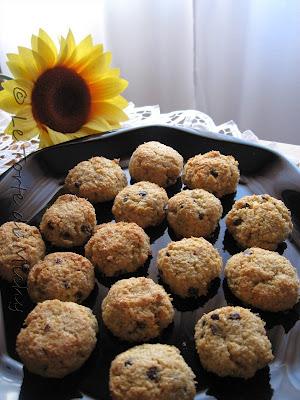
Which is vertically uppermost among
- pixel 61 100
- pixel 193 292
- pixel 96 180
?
pixel 61 100

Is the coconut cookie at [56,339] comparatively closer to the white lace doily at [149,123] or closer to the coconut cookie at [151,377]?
the coconut cookie at [151,377]

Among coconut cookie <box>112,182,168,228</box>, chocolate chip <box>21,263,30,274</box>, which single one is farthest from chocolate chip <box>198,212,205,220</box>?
chocolate chip <box>21,263,30,274</box>

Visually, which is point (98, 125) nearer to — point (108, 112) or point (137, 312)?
point (108, 112)

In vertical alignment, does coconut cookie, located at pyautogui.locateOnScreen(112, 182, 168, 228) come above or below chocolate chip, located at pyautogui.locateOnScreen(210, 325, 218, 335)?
above

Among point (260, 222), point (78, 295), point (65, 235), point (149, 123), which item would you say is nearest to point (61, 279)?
point (78, 295)

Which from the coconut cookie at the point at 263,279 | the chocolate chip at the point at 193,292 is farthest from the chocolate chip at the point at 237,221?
the chocolate chip at the point at 193,292

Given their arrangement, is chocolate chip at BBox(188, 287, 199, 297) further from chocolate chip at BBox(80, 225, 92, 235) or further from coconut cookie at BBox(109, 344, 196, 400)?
chocolate chip at BBox(80, 225, 92, 235)
